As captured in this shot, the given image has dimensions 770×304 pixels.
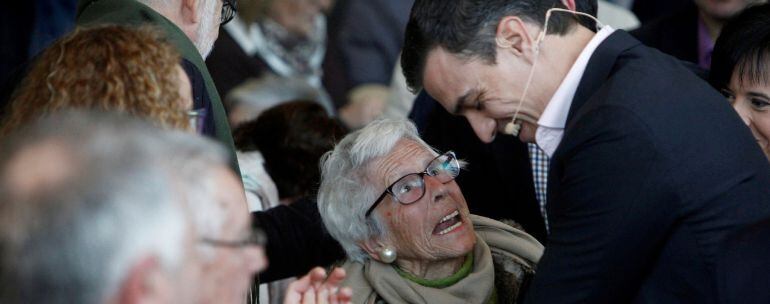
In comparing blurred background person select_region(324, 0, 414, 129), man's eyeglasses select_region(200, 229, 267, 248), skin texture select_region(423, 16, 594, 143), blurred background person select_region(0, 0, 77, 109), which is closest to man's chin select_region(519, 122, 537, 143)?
skin texture select_region(423, 16, 594, 143)

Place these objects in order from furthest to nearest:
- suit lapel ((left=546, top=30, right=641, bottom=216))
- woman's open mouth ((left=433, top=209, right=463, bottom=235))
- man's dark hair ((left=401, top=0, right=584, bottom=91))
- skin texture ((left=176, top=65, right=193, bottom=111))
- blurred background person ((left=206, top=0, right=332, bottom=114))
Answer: blurred background person ((left=206, top=0, right=332, bottom=114)) → woman's open mouth ((left=433, top=209, right=463, bottom=235)) → man's dark hair ((left=401, top=0, right=584, bottom=91)) → suit lapel ((left=546, top=30, right=641, bottom=216)) → skin texture ((left=176, top=65, right=193, bottom=111))

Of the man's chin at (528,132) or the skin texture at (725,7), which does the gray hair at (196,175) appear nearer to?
the man's chin at (528,132)

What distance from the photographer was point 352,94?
635 cm

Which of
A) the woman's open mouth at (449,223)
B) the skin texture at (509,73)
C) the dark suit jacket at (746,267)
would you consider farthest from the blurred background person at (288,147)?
the dark suit jacket at (746,267)

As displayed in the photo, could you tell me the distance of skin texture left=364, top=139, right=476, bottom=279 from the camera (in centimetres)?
346

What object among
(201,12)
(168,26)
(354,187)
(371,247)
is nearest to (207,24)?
(201,12)

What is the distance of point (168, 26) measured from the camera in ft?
9.20

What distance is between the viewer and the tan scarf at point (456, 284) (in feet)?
11.1

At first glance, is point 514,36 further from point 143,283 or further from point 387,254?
point 143,283

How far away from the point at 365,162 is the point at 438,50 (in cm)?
82

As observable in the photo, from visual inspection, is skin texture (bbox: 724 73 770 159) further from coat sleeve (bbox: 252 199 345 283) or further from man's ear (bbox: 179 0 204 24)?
man's ear (bbox: 179 0 204 24)

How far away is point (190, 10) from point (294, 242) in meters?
0.83

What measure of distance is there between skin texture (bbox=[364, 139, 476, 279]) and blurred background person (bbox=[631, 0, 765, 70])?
120 cm

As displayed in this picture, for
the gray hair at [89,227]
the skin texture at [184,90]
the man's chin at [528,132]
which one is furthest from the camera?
the man's chin at [528,132]
